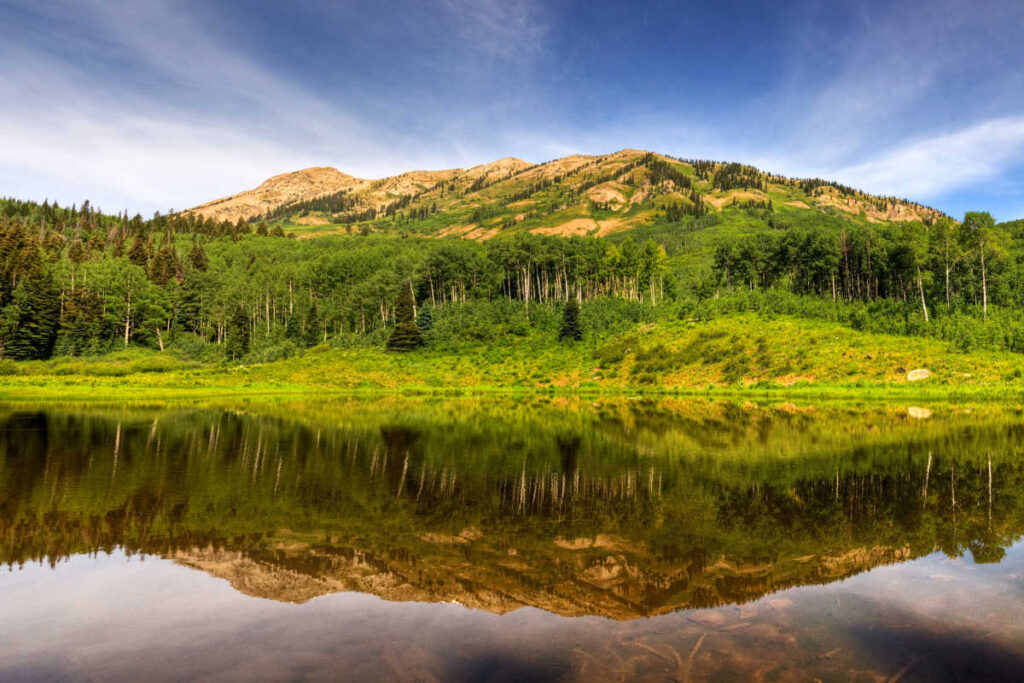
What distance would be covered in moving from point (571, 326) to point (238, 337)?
55.4 meters

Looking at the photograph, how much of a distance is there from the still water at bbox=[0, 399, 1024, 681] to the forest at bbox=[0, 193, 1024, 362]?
54.7 m

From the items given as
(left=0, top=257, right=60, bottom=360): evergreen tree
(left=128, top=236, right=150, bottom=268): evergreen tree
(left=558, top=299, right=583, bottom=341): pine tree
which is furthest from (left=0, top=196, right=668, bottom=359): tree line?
(left=558, top=299, right=583, bottom=341): pine tree

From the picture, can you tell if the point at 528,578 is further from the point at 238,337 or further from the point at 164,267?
the point at 164,267

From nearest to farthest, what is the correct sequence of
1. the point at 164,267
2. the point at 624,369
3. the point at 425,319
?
the point at 624,369 < the point at 425,319 < the point at 164,267

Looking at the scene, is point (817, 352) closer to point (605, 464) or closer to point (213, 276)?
point (605, 464)

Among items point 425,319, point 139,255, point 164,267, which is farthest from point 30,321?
point 425,319

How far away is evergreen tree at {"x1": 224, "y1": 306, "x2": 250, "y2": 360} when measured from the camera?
3403 inches

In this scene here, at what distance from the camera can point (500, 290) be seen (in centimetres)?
9444

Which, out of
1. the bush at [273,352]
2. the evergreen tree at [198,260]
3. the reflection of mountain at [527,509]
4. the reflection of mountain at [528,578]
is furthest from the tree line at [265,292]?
the reflection of mountain at [528,578]

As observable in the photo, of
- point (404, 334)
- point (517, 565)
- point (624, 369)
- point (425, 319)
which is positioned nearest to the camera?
point (517, 565)

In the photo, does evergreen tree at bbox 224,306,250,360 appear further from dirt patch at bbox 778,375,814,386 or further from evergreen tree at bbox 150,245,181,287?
dirt patch at bbox 778,375,814,386

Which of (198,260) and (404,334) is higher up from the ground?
(198,260)

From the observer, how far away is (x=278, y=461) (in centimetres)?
1833

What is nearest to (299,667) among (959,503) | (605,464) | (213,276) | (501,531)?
(501,531)
